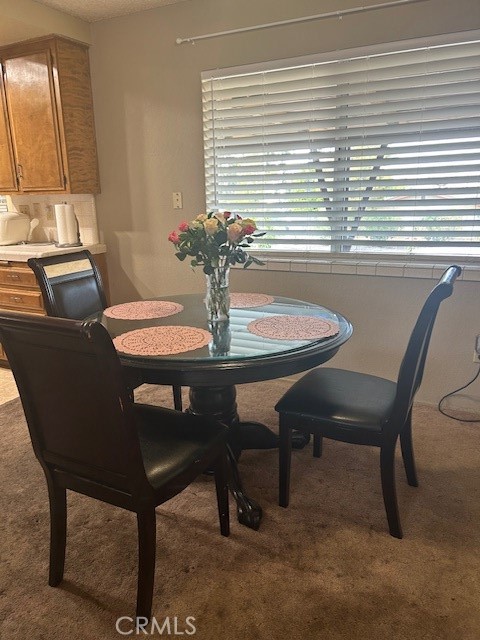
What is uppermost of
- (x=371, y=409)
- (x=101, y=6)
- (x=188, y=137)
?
(x=101, y=6)

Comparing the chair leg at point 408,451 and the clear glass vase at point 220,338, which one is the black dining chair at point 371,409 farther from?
the clear glass vase at point 220,338

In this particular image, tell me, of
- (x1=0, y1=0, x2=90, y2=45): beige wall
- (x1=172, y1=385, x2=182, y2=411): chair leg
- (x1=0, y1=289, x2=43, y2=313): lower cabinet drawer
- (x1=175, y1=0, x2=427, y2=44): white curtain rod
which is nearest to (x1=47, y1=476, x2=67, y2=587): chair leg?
(x1=172, y1=385, x2=182, y2=411): chair leg

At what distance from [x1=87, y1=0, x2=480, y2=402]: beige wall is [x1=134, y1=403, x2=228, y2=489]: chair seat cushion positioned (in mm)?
1561

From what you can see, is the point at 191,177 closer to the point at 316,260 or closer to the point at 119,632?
the point at 316,260

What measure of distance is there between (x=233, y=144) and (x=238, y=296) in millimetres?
1149

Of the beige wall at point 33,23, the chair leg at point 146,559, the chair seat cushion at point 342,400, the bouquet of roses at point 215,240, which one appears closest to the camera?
the chair leg at point 146,559

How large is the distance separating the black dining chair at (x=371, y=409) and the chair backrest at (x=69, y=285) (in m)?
1.18

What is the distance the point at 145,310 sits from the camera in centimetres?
214

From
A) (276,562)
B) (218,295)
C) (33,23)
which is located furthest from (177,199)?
(276,562)

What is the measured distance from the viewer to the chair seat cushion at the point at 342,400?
1.66 meters

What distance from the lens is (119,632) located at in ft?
4.35

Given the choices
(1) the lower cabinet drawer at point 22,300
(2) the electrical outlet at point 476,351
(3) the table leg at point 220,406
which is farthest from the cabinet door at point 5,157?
(2) the electrical outlet at point 476,351

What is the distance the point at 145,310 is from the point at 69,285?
18.2 inches

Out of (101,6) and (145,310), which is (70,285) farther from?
(101,6)
